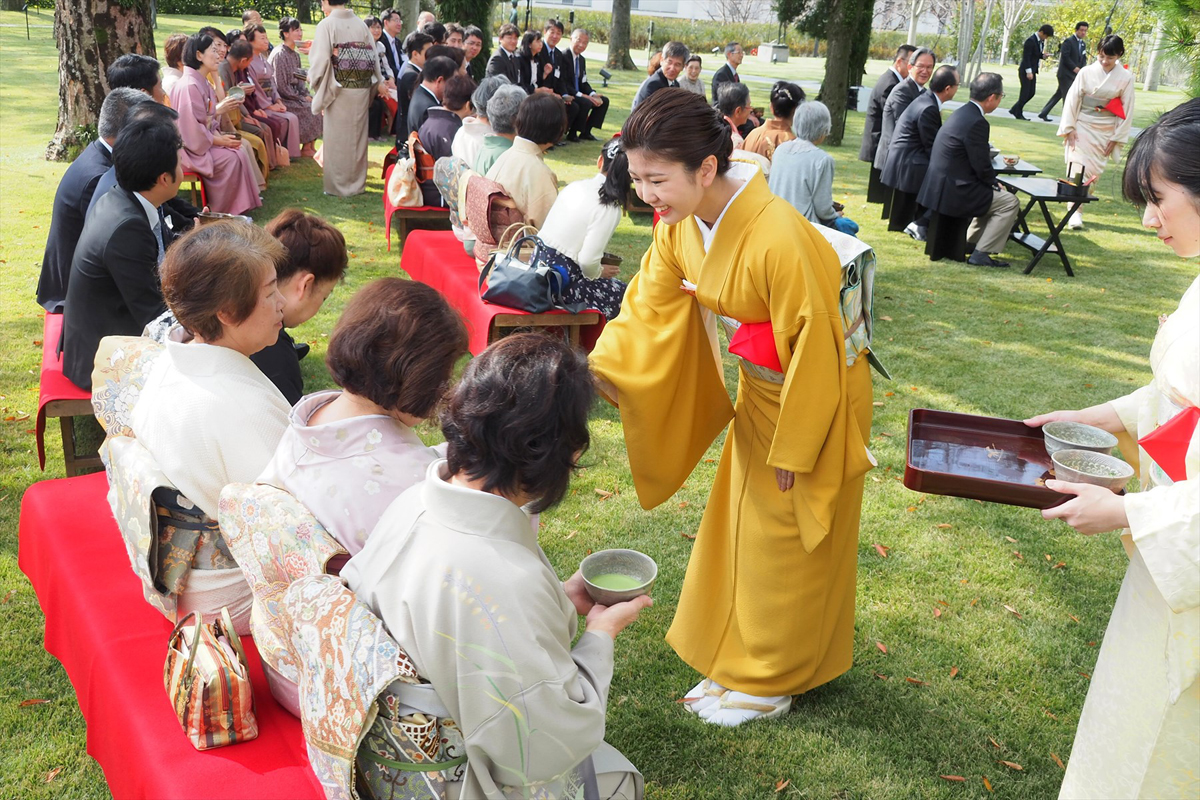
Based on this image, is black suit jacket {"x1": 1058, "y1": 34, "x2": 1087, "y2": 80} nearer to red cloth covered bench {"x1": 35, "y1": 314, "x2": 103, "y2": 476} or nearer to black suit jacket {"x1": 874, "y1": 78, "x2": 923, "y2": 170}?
black suit jacket {"x1": 874, "y1": 78, "x2": 923, "y2": 170}

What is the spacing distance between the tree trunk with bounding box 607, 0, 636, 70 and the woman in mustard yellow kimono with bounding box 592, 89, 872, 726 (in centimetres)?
2482

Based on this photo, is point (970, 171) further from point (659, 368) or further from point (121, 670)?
point (121, 670)

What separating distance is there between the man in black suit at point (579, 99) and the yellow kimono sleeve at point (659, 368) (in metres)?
12.0

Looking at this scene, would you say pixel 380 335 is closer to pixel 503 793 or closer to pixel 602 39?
pixel 503 793

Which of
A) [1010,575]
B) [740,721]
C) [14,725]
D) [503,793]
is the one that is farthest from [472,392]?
[1010,575]

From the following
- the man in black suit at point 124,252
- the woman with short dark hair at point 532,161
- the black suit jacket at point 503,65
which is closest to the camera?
the man in black suit at point 124,252

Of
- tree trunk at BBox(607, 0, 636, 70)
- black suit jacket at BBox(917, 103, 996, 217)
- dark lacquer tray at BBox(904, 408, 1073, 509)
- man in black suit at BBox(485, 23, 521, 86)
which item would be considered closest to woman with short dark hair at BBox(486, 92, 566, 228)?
dark lacquer tray at BBox(904, 408, 1073, 509)

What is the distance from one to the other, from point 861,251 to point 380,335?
1.45 metres

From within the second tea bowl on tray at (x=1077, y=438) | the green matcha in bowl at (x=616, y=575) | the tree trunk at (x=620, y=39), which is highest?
the tree trunk at (x=620, y=39)

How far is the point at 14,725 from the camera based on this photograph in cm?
310

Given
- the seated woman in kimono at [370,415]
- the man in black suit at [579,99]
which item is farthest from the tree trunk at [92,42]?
the seated woman in kimono at [370,415]

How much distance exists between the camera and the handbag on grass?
7.42 ft

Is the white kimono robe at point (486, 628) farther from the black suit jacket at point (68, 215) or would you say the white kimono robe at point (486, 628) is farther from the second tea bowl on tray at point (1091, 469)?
the black suit jacket at point (68, 215)

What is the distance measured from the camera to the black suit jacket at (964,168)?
905 centimetres
